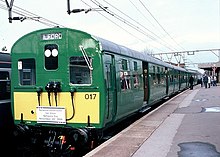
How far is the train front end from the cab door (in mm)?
321

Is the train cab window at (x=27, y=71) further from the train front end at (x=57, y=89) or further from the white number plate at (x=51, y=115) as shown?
the white number plate at (x=51, y=115)

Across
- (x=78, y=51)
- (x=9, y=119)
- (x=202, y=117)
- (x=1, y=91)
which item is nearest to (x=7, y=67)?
(x=1, y=91)

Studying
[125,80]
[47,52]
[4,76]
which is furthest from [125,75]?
[4,76]

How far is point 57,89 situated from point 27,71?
42.2 inches

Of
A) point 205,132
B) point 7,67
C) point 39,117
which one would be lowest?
point 205,132

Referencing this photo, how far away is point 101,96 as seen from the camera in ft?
22.2

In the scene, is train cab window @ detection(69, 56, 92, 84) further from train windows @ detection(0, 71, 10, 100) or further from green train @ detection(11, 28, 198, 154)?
train windows @ detection(0, 71, 10, 100)

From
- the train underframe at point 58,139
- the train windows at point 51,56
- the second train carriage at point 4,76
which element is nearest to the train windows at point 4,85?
the second train carriage at point 4,76

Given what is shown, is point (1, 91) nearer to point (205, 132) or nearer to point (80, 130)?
point (80, 130)

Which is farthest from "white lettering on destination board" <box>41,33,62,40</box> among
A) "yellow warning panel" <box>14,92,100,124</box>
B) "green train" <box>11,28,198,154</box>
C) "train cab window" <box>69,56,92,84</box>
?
"yellow warning panel" <box>14,92,100,124</box>

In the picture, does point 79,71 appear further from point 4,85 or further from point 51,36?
point 4,85

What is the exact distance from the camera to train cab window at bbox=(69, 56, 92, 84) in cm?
697

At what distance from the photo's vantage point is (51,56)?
23.9 ft

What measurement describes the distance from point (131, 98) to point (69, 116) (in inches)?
118
